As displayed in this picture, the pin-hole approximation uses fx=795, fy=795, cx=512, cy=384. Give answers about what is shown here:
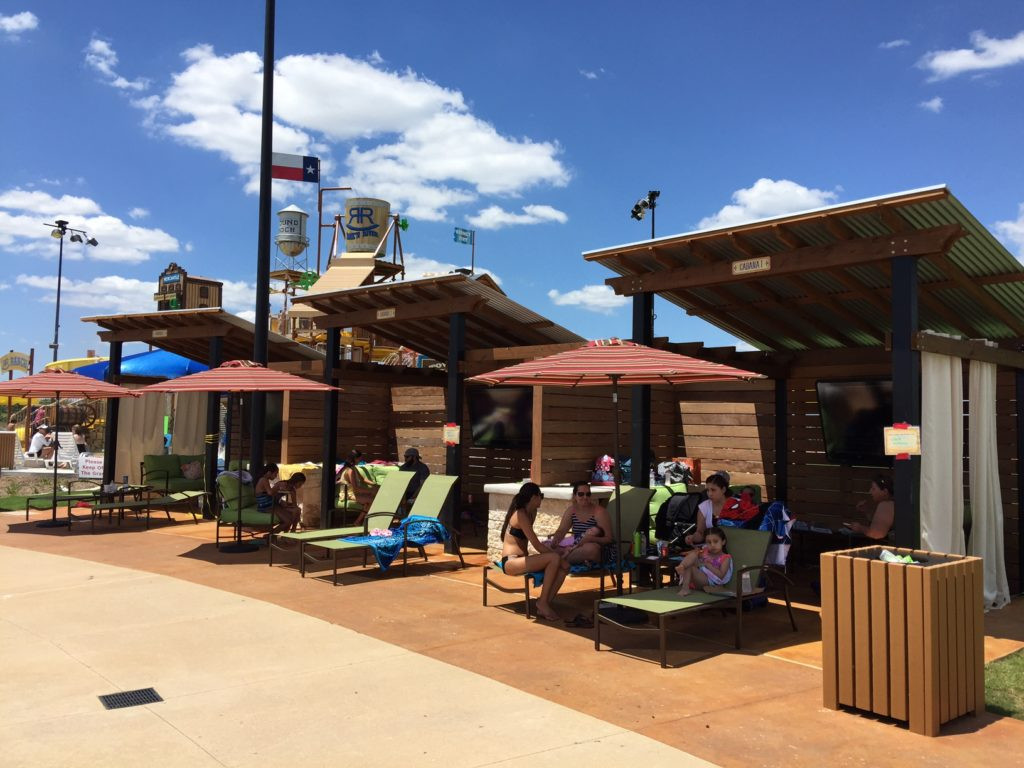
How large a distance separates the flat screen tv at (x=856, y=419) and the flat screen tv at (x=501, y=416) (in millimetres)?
4230

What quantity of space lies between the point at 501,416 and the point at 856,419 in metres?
5.43

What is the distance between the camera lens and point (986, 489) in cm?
740

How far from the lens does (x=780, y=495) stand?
10312mm

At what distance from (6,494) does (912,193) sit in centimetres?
1845

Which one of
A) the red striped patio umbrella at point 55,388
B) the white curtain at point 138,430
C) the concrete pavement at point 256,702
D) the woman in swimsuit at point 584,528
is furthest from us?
the white curtain at point 138,430

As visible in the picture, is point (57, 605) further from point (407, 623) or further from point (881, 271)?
point (881, 271)

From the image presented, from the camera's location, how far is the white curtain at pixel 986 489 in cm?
732

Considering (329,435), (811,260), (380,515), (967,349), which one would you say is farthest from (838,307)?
(329,435)

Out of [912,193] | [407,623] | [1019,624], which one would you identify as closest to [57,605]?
[407,623]

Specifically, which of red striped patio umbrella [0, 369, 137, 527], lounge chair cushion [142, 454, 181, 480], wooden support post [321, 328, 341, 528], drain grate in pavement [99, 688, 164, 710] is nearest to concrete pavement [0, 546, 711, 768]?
drain grate in pavement [99, 688, 164, 710]

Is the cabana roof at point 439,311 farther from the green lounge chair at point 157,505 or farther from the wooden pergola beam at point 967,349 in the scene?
the wooden pergola beam at point 967,349

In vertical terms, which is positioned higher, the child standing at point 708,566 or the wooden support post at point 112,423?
the wooden support post at point 112,423

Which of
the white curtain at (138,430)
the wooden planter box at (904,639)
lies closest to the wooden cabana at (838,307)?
the wooden planter box at (904,639)

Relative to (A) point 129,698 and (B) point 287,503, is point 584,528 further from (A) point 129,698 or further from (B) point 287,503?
→ (B) point 287,503
